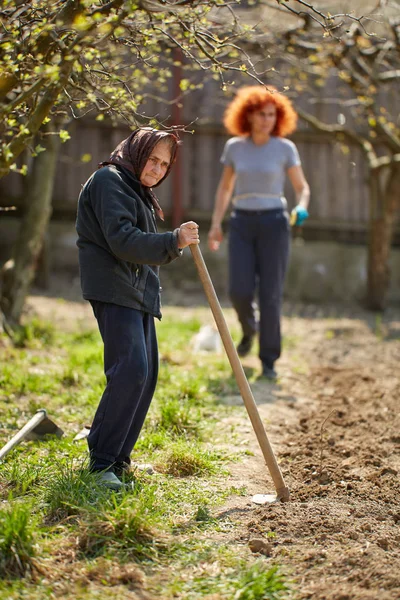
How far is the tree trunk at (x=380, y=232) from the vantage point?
9.37 metres

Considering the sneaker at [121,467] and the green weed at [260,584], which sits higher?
the sneaker at [121,467]

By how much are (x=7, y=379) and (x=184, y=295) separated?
4.87 m

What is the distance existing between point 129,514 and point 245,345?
3730 millimetres

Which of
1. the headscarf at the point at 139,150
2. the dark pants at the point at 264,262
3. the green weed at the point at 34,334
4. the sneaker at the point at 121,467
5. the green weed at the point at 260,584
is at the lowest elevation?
the green weed at the point at 260,584

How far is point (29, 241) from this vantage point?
279 inches

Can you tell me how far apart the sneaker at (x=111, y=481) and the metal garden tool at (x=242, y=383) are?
605 millimetres

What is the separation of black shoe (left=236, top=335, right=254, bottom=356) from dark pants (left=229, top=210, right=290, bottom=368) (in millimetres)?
508

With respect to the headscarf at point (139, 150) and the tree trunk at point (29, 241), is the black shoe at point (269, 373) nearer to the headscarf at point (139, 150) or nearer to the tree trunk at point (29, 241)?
the tree trunk at point (29, 241)

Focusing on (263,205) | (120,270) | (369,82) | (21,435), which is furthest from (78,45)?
(369,82)

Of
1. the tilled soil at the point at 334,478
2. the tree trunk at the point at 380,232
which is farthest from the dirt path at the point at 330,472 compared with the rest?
the tree trunk at the point at 380,232

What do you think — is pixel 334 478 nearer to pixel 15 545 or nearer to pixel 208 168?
pixel 15 545

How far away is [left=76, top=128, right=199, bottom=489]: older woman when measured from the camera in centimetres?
334

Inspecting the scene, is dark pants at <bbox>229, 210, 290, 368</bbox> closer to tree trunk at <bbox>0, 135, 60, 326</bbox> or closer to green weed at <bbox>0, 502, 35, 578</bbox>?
tree trunk at <bbox>0, 135, 60, 326</bbox>

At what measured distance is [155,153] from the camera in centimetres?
346
